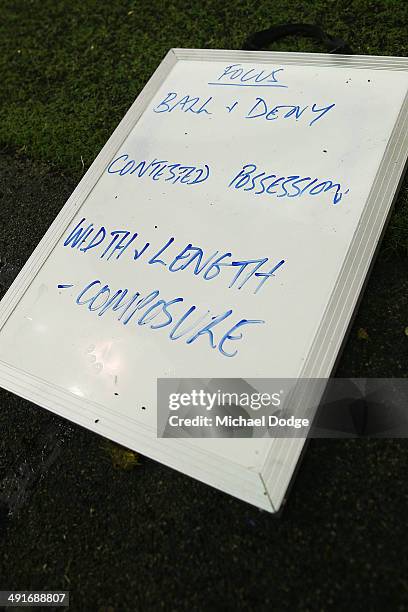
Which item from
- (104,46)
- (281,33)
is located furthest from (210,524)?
(104,46)

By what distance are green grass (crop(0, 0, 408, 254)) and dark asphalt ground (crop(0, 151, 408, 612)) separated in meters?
0.89

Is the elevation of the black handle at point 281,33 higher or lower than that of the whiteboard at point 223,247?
higher

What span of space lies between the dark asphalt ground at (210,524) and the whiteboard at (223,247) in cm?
14

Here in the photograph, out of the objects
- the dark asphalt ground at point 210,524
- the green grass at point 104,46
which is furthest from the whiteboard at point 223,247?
the green grass at point 104,46

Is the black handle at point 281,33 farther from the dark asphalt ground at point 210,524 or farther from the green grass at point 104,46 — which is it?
the dark asphalt ground at point 210,524

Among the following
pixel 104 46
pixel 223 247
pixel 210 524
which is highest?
pixel 104 46

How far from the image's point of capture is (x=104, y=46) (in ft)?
6.14

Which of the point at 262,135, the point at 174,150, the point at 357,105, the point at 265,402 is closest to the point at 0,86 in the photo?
the point at 174,150

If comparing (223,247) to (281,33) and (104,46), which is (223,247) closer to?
(281,33)

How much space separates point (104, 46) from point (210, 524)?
1724 mm

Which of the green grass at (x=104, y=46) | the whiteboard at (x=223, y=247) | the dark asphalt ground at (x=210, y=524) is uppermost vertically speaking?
the green grass at (x=104, y=46)

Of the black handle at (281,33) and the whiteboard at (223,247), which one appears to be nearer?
the whiteboard at (223,247)

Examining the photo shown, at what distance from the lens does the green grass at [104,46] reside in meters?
1.61

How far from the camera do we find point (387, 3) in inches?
64.0
